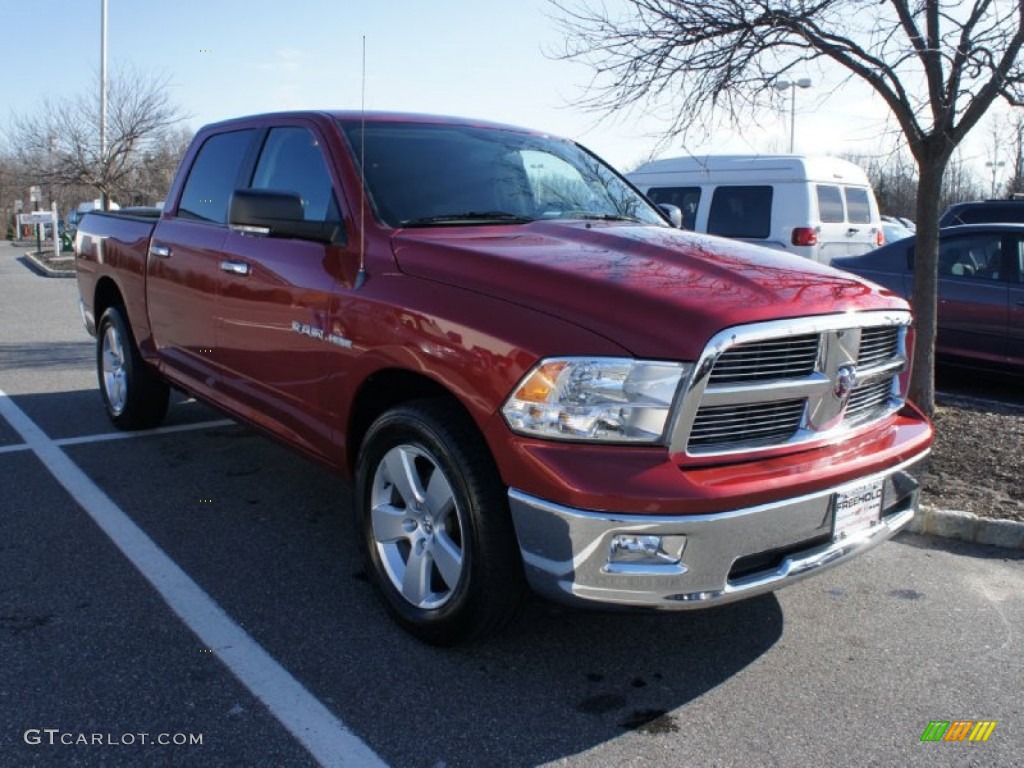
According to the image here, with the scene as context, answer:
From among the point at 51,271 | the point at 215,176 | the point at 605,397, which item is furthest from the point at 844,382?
the point at 51,271

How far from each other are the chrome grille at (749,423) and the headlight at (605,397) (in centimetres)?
17

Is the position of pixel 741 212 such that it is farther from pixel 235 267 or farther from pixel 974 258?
pixel 235 267

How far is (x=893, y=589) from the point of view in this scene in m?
4.11

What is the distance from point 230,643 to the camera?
3.36 meters

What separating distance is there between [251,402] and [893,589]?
3.06m

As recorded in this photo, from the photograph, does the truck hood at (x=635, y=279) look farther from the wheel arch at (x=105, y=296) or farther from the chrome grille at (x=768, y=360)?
the wheel arch at (x=105, y=296)

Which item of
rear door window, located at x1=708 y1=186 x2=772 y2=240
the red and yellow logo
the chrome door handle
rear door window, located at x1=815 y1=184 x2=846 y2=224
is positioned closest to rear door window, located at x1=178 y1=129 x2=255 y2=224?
the chrome door handle

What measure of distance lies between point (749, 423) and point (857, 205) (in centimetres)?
1076

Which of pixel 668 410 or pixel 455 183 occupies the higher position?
pixel 455 183

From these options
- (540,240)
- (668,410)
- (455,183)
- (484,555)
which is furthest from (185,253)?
(668,410)

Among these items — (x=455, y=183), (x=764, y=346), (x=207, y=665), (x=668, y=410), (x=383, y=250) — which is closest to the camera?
(x=668, y=410)

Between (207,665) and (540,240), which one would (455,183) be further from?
(207,665)

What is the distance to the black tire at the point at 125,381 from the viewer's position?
236 inches

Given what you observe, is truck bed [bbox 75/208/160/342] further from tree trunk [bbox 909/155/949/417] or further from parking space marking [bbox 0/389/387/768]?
tree trunk [bbox 909/155/949/417]
